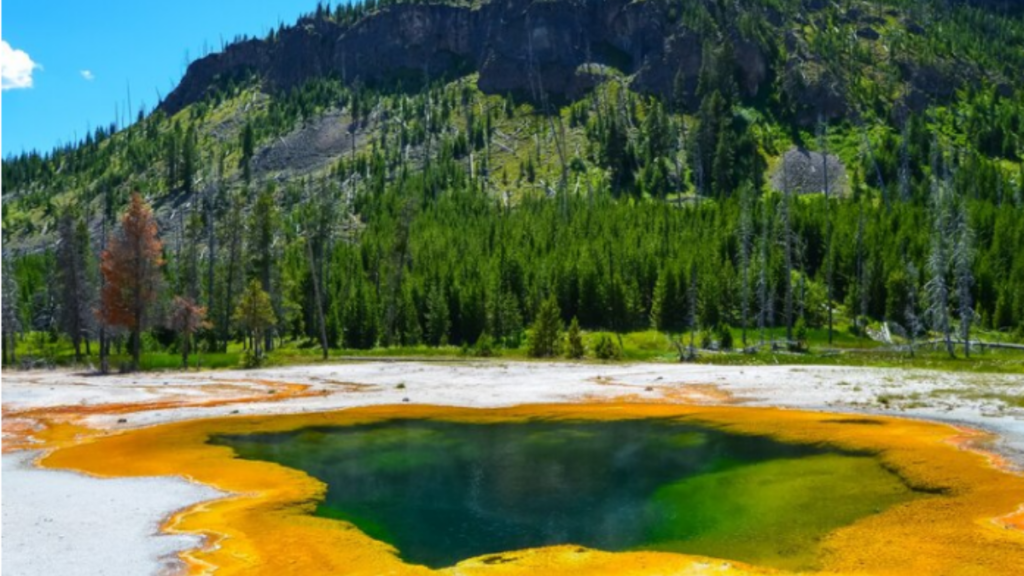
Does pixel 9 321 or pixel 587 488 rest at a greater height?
pixel 9 321

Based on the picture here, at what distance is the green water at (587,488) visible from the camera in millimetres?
20531

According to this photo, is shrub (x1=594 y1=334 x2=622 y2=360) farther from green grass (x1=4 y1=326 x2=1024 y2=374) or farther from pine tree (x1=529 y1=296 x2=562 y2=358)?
pine tree (x1=529 y1=296 x2=562 y2=358)

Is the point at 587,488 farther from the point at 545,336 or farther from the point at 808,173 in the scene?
the point at 808,173

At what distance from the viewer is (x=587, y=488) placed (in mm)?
26375

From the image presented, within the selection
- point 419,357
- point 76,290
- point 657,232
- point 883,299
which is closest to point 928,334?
point 883,299

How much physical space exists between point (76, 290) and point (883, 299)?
109 m

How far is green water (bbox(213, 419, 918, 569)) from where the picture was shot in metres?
20.5

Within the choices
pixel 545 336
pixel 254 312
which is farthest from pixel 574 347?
pixel 254 312

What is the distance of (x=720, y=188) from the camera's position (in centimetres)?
18588

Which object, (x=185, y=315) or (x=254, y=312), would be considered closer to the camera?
(x=185, y=315)

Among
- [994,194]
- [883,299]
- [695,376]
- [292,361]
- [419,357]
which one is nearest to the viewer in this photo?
[695,376]

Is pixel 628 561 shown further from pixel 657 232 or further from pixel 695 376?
pixel 657 232

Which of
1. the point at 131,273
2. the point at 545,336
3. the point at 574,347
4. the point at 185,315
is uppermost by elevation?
the point at 131,273

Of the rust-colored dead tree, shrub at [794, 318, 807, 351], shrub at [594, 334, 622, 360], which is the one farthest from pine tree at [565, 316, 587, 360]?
the rust-colored dead tree
